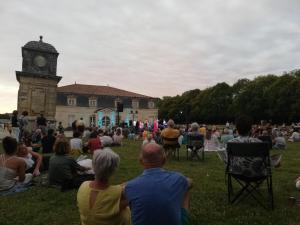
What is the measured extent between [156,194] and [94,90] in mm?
66185

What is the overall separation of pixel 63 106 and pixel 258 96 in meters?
36.1

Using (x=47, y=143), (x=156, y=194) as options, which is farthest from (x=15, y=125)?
(x=156, y=194)

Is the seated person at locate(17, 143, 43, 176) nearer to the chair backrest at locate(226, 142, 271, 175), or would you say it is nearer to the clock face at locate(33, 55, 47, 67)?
the chair backrest at locate(226, 142, 271, 175)

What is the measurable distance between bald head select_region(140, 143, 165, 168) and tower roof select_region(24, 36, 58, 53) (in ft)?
101

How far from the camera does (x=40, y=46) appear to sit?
32438 millimetres

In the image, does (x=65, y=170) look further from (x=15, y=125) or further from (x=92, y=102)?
(x=92, y=102)

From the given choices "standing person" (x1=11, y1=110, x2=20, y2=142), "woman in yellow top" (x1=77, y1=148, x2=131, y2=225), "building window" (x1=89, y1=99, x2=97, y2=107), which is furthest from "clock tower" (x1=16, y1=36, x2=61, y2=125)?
"building window" (x1=89, y1=99, x2=97, y2=107)

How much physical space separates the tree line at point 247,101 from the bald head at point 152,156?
52270 mm

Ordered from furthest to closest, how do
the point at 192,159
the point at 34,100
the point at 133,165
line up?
the point at 34,100
the point at 192,159
the point at 133,165

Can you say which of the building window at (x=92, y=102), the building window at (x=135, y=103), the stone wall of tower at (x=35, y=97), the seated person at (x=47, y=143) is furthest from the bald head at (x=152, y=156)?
the building window at (x=135, y=103)

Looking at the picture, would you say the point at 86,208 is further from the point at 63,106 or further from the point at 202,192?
the point at 63,106

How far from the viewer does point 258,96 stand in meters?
72.5

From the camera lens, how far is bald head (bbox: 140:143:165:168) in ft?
10.7

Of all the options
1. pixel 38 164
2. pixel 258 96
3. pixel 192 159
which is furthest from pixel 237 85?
pixel 38 164
